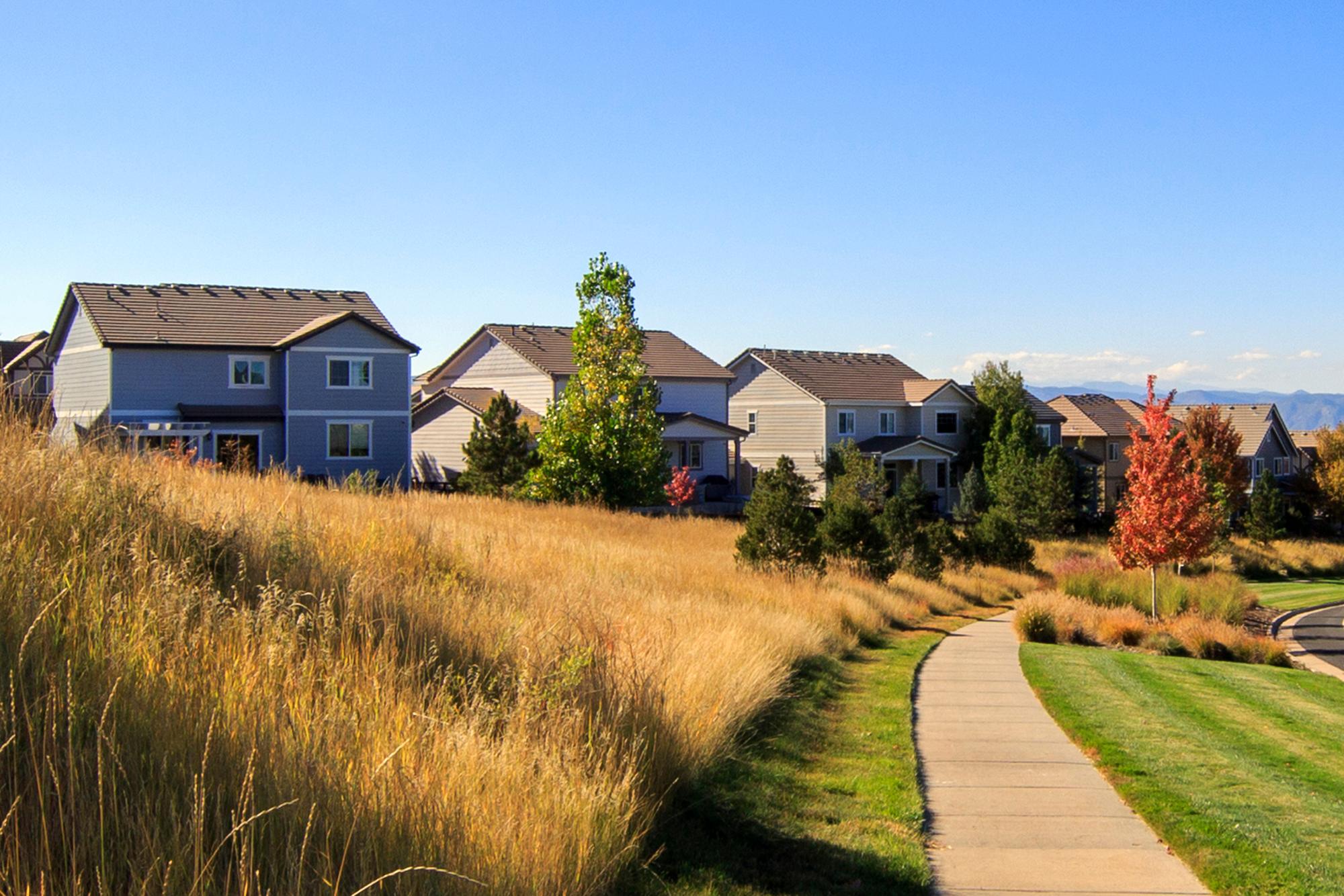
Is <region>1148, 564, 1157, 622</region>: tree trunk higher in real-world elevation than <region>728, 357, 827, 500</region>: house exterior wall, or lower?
lower

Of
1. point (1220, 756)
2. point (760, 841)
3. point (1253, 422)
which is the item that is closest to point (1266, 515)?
point (1253, 422)

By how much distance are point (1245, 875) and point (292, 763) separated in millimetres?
5532

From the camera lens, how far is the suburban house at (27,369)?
8.46 meters

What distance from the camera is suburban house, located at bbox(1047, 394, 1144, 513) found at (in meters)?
67.1

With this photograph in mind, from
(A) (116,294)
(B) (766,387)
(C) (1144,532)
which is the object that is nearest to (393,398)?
(A) (116,294)

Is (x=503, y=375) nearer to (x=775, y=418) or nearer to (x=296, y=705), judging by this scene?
(x=775, y=418)

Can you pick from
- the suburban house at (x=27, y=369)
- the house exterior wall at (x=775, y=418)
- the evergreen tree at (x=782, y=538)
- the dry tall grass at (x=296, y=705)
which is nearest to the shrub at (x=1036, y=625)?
the evergreen tree at (x=782, y=538)

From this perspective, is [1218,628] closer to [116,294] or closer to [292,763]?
[292,763]

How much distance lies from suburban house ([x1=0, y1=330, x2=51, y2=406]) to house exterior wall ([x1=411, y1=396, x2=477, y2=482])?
1465cm

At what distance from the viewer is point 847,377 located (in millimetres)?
58844

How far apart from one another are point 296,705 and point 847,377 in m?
54.9

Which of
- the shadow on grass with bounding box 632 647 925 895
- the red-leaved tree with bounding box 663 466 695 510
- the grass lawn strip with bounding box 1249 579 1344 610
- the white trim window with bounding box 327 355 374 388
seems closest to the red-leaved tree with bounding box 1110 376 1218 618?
the grass lawn strip with bounding box 1249 579 1344 610

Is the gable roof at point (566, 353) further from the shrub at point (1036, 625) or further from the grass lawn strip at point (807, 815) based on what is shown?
the grass lawn strip at point (807, 815)

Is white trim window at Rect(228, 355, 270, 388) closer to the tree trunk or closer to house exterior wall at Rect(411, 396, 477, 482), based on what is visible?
house exterior wall at Rect(411, 396, 477, 482)
